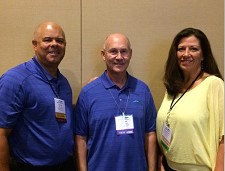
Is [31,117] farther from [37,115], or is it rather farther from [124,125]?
[124,125]

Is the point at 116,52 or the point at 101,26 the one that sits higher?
the point at 101,26

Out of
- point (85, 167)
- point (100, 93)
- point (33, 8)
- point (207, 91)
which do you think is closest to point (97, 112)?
point (100, 93)

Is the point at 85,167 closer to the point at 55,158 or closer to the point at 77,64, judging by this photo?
the point at 55,158

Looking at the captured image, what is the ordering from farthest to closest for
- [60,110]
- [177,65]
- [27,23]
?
[27,23]
[177,65]
[60,110]

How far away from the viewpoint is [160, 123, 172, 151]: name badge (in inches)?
84.5

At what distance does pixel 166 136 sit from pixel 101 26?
1.09 m

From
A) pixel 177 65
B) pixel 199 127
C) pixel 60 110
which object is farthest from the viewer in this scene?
pixel 177 65

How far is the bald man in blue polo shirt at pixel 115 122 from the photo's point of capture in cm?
212

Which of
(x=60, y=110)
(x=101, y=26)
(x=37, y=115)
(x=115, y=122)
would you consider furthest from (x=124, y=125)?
(x=101, y=26)

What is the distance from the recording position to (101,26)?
104 inches

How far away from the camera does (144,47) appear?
270cm

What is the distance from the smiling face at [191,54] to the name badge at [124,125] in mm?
554

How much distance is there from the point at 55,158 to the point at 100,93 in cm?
54

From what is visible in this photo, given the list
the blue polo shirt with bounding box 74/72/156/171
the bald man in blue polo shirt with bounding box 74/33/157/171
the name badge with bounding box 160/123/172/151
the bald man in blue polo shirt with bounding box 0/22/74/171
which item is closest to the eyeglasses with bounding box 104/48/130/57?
the bald man in blue polo shirt with bounding box 74/33/157/171
